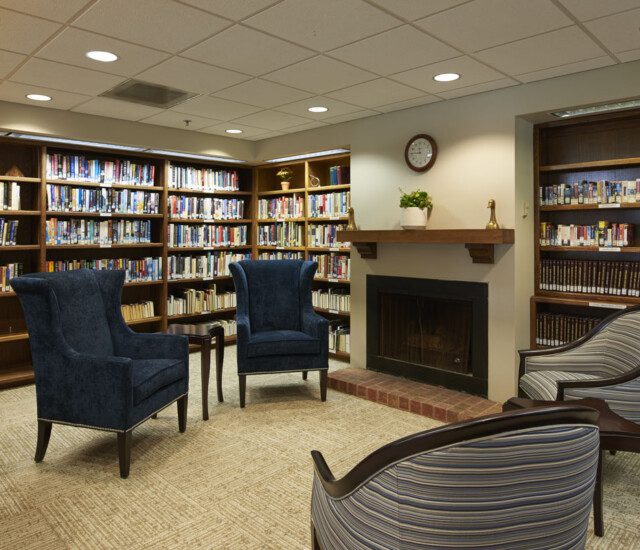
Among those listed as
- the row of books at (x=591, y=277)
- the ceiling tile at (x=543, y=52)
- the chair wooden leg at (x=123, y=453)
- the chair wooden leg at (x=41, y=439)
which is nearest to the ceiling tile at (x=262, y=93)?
the ceiling tile at (x=543, y=52)

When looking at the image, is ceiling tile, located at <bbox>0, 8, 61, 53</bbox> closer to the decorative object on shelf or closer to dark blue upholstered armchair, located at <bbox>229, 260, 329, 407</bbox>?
dark blue upholstered armchair, located at <bbox>229, 260, 329, 407</bbox>

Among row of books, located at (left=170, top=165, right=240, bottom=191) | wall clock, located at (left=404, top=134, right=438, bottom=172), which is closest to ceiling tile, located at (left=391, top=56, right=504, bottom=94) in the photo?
wall clock, located at (left=404, top=134, right=438, bottom=172)

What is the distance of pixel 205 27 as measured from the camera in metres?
2.76

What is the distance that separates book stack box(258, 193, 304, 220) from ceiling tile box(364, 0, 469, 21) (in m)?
3.56

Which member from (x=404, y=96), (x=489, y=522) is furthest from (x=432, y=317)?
(x=489, y=522)

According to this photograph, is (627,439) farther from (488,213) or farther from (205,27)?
(205,27)

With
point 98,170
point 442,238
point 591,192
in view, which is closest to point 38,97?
point 98,170

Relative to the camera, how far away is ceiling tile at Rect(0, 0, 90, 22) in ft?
8.06

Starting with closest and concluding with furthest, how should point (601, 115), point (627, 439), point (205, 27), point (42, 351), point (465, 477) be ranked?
point (465, 477), point (627, 439), point (205, 27), point (42, 351), point (601, 115)

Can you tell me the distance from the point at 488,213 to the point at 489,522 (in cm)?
327

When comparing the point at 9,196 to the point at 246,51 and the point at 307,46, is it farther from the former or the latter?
the point at 307,46

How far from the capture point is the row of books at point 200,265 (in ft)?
19.2

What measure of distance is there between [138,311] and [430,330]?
312 centimetres

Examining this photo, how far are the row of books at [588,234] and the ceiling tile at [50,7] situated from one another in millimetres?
3557
